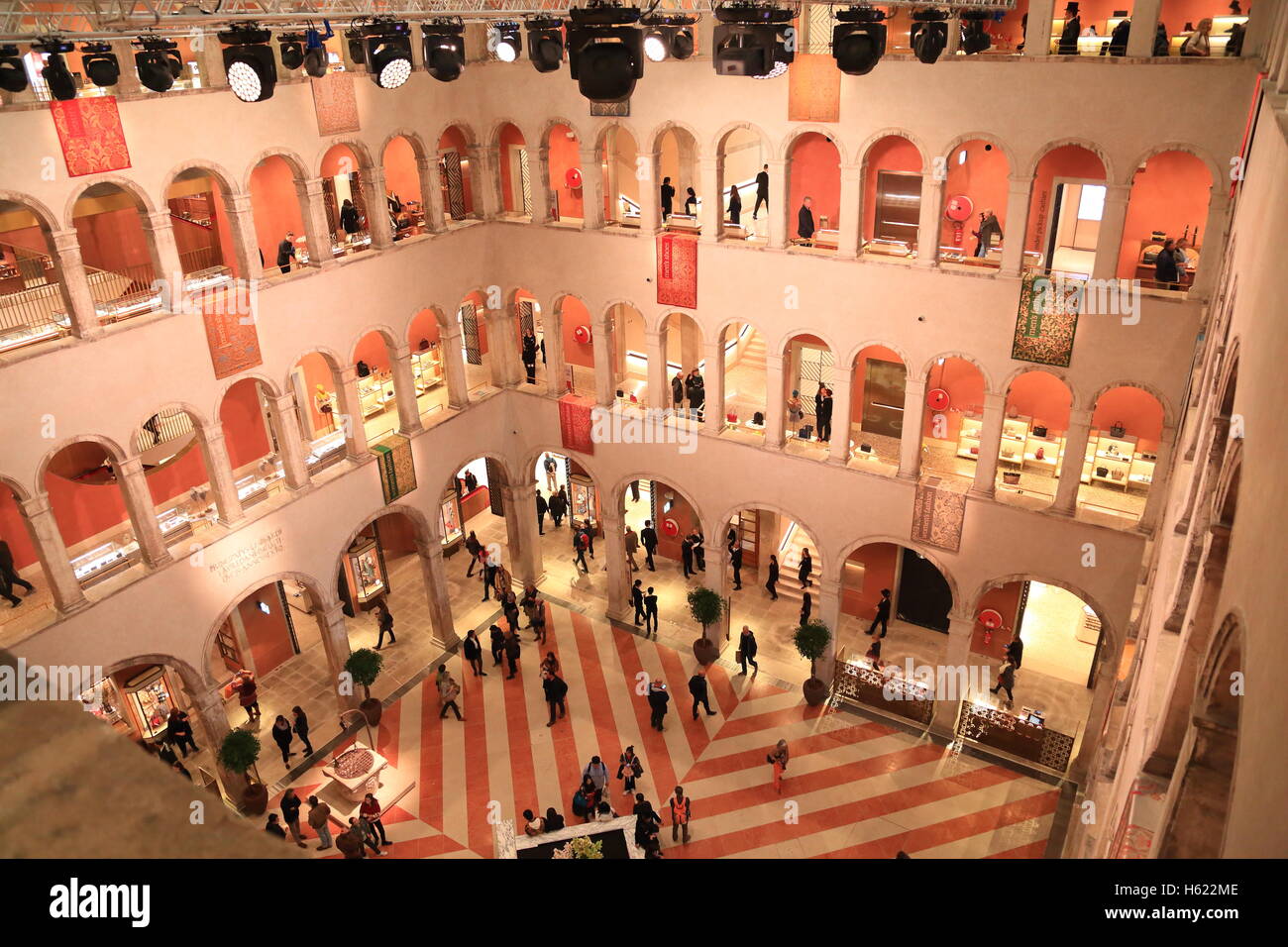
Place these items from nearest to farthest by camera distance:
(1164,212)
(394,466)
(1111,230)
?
(1111,230), (1164,212), (394,466)

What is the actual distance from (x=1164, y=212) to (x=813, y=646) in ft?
33.8

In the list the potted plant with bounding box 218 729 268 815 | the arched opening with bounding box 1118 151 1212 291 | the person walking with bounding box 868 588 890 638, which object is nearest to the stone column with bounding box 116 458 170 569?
the potted plant with bounding box 218 729 268 815

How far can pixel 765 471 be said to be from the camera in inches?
765

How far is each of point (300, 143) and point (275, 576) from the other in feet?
26.3

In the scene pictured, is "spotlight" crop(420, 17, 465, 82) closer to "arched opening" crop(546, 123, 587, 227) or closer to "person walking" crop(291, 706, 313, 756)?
"arched opening" crop(546, 123, 587, 227)

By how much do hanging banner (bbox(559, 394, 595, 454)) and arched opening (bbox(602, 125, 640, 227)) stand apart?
14.0 feet

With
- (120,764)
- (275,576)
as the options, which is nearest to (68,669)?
(275,576)

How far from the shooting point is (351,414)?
1891 centimetres

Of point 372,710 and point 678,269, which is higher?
point 678,269

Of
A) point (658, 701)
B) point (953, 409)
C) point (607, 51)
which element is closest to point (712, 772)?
point (658, 701)

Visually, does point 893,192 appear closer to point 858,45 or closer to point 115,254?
point 858,45

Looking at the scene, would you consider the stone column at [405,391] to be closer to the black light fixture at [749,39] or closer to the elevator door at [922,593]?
the black light fixture at [749,39]

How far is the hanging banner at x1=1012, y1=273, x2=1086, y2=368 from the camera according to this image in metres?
15.2

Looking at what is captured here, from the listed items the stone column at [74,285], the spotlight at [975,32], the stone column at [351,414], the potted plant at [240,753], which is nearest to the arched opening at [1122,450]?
the spotlight at [975,32]
